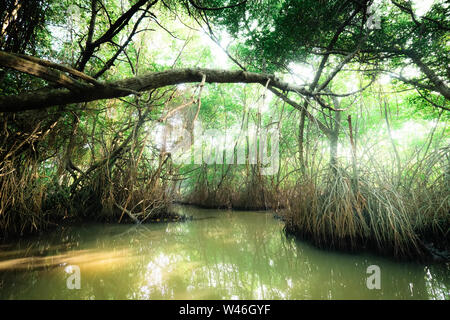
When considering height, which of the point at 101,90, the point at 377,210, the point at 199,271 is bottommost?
the point at 199,271

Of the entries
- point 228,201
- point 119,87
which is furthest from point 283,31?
point 228,201

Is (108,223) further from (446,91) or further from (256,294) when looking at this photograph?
(446,91)

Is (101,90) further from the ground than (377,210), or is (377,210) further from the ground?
(101,90)

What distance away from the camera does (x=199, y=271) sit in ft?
6.02

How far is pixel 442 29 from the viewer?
2.87 m

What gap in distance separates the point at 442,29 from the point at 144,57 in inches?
268

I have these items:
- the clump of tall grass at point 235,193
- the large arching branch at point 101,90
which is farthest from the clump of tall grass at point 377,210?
the clump of tall grass at point 235,193

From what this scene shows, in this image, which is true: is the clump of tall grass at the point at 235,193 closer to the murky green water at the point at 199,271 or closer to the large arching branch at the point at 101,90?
the murky green water at the point at 199,271

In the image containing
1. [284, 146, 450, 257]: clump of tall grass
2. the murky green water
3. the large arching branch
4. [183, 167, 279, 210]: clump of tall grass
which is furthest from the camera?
[183, 167, 279, 210]: clump of tall grass

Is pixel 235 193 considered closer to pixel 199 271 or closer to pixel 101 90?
pixel 199 271

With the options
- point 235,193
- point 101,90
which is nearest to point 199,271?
point 101,90

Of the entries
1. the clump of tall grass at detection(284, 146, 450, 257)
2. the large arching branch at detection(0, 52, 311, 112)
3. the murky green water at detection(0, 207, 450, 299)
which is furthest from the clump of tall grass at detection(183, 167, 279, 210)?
the large arching branch at detection(0, 52, 311, 112)

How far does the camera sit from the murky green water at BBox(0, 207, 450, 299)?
1.43 m

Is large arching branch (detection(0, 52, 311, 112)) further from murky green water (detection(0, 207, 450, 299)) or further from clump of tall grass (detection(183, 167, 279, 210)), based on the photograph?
clump of tall grass (detection(183, 167, 279, 210))
